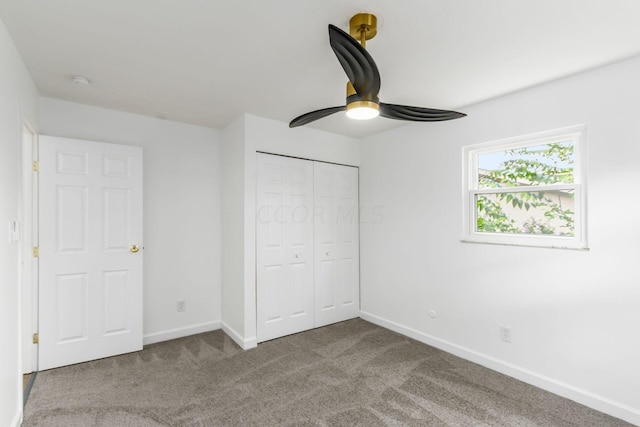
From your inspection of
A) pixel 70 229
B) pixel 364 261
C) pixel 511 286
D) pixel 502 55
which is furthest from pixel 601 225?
pixel 70 229

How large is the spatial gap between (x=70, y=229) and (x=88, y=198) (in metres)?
0.31

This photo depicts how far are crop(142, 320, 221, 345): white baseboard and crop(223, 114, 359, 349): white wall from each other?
0.18 m

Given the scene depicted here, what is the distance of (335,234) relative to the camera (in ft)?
13.1

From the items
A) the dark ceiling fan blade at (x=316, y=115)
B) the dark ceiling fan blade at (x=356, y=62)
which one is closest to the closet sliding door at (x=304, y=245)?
the dark ceiling fan blade at (x=316, y=115)

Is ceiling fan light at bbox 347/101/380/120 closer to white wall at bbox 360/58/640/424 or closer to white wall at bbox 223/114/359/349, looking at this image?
white wall at bbox 360/58/640/424

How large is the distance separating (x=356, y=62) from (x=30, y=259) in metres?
3.05

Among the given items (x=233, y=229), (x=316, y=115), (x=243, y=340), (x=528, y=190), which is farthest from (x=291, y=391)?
(x=528, y=190)

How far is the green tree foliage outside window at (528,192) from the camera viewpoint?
2.48m

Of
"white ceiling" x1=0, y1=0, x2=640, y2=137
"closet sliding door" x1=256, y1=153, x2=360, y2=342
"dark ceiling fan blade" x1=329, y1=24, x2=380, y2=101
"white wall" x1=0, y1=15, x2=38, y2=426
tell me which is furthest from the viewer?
"closet sliding door" x1=256, y1=153, x2=360, y2=342

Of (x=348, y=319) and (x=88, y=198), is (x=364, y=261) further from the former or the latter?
(x=88, y=198)

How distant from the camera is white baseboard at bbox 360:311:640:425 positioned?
2.10 m

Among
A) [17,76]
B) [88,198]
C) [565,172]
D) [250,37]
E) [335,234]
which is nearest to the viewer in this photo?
[250,37]

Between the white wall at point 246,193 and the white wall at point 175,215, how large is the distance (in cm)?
20

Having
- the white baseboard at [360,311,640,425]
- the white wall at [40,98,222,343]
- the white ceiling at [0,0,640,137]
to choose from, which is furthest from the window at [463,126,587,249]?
the white wall at [40,98,222,343]
